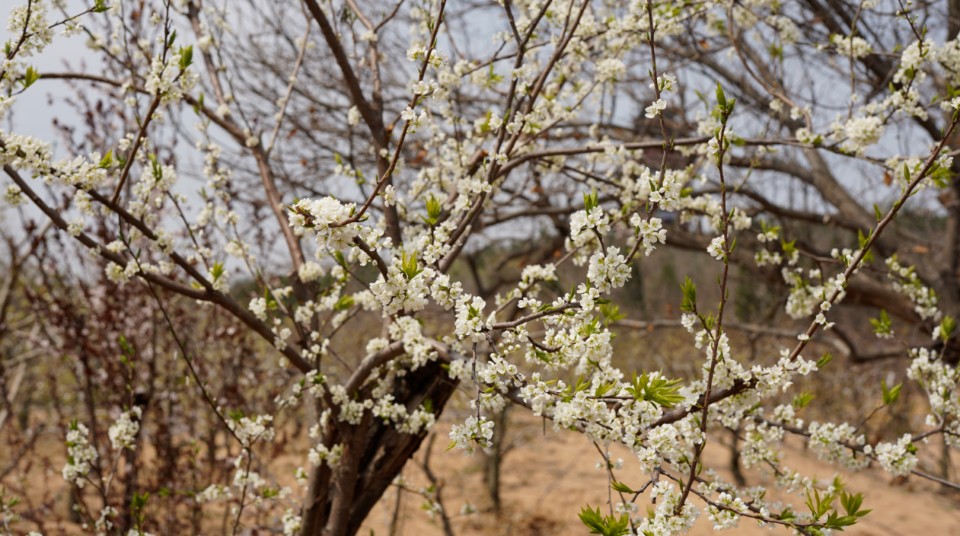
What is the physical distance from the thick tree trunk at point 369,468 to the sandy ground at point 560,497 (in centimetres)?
386

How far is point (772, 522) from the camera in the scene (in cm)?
150

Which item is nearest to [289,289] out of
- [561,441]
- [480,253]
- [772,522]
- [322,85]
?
[772,522]

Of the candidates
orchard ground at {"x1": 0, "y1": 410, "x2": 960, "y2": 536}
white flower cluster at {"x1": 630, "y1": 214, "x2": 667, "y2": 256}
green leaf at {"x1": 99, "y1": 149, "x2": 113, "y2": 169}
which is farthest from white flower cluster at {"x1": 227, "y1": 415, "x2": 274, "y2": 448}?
orchard ground at {"x1": 0, "y1": 410, "x2": 960, "y2": 536}

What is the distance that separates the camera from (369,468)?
2.61 meters

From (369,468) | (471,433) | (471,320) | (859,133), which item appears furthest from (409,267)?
(859,133)

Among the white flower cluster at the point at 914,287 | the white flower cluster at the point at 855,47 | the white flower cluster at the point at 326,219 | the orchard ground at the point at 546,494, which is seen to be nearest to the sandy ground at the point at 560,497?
the orchard ground at the point at 546,494

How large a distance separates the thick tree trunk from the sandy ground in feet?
12.7

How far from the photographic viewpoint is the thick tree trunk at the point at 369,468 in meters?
2.50

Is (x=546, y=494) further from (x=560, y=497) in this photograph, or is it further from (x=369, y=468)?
(x=369, y=468)

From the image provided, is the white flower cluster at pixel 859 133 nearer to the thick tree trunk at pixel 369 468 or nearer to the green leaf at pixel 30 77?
the thick tree trunk at pixel 369 468

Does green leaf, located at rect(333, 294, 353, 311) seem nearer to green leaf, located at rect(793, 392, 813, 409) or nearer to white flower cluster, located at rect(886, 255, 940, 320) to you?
green leaf, located at rect(793, 392, 813, 409)

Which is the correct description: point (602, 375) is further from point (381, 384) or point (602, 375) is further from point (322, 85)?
point (322, 85)

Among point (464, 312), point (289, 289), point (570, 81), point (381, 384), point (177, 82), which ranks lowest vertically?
point (464, 312)

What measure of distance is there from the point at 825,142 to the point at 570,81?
1.35 meters
